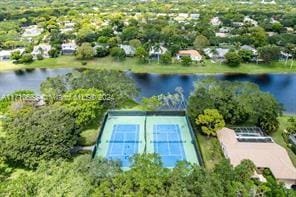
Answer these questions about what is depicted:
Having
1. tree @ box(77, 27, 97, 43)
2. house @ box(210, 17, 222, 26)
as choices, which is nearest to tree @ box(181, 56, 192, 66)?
tree @ box(77, 27, 97, 43)

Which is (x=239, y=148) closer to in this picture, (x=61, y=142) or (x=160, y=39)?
(x=61, y=142)

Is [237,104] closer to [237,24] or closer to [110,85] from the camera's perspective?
[110,85]

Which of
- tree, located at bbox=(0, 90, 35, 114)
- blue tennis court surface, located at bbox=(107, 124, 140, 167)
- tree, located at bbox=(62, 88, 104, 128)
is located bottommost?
blue tennis court surface, located at bbox=(107, 124, 140, 167)

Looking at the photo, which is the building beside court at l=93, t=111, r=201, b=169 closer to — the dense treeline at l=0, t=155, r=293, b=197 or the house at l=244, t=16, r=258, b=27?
the dense treeline at l=0, t=155, r=293, b=197

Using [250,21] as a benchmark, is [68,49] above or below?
above

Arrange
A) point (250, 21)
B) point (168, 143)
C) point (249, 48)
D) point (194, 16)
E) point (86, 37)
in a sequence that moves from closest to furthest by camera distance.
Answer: point (168, 143)
point (249, 48)
point (86, 37)
point (250, 21)
point (194, 16)

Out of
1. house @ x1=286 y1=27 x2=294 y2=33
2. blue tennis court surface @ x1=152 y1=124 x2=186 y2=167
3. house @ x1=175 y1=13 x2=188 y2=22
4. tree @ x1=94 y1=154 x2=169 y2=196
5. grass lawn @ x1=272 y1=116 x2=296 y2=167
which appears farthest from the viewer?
house @ x1=175 y1=13 x2=188 y2=22

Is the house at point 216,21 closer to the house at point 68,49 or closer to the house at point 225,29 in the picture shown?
the house at point 225,29

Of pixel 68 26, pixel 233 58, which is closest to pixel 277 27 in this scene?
pixel 233 58
